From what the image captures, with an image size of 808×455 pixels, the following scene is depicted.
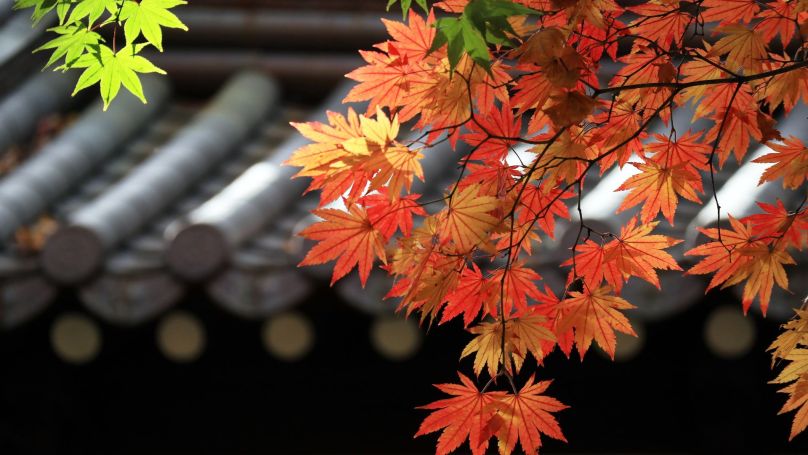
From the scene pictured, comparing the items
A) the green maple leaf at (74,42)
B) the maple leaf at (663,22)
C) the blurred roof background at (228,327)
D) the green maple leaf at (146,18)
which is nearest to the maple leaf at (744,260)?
the maple leaf at (663,22)

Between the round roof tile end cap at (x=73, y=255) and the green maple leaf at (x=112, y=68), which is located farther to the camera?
the round roof tile end cap at (x=73, y=255)

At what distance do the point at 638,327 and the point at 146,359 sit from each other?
2.69 m

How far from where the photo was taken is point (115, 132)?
289 inches

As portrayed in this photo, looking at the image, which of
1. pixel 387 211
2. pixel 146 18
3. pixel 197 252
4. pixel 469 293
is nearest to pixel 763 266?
pixel 469 293

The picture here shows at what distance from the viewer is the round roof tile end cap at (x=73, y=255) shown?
5352 millimetres

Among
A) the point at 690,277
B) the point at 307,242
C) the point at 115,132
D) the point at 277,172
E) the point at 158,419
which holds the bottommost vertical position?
the point at 158,419

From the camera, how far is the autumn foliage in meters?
2.09

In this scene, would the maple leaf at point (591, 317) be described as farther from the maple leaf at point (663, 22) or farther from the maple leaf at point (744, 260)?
A: the maple leaf at point (663, 22)

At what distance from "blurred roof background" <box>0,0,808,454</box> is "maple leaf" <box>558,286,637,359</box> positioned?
2.74m

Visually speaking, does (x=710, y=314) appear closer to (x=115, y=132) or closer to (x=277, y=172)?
(x=277, y=172)

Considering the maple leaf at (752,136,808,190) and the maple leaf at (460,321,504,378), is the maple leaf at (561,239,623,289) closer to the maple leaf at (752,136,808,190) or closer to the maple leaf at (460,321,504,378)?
the maple leaf at (460,321,504,378)

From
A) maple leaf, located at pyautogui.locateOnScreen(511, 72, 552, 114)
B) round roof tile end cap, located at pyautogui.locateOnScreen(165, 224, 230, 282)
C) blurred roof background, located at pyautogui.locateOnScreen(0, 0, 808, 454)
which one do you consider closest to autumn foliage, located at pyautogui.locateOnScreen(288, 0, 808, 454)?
maple leaf, located at pyautogui.locateOnScreen(511, 72, 552, 114)

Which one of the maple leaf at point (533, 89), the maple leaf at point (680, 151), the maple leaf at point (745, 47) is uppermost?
the maple leaf at point (745, 47)

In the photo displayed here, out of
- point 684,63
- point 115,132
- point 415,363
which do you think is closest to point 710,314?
point 415,363
